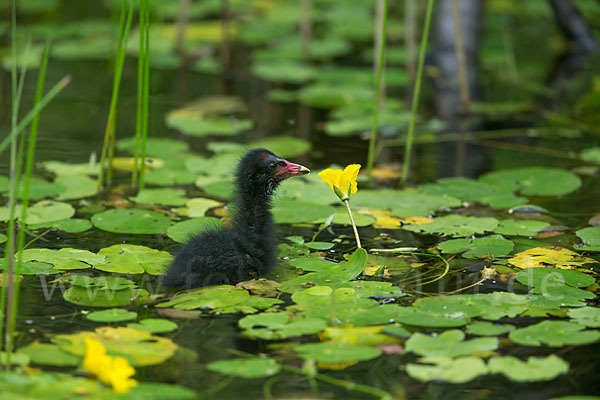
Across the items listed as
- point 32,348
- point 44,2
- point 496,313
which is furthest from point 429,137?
point 44,2

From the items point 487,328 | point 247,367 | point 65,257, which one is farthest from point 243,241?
point 487,328

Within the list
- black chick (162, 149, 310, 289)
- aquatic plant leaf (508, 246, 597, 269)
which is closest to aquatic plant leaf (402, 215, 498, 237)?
aquatic plant leaf (508, 246, 597, 269)

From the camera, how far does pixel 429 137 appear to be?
24.9ft

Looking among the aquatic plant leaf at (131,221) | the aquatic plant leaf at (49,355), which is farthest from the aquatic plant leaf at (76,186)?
the aquatic plant leaf at (49,355)

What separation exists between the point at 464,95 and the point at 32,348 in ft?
18.5

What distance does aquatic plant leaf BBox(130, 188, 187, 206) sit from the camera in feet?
18.5

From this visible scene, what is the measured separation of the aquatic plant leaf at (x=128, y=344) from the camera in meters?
3.62

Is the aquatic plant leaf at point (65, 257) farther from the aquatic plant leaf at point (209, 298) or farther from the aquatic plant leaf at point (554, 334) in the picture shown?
the aquatic plant leaf at point (554, 334)

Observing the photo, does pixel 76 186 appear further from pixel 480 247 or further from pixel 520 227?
pixel 520 227

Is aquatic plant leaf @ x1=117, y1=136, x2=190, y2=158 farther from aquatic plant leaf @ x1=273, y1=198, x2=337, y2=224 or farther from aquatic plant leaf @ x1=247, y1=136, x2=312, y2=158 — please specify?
aquatic plant leaf @ x1=273, y1=198, x2=337, y2=224

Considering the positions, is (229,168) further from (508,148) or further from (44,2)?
(44,2)

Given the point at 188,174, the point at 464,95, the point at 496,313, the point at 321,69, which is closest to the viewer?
the point at 496,313

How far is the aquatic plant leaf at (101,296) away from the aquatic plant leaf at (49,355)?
0.48 metres

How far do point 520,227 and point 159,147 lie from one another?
3015 millimetres
